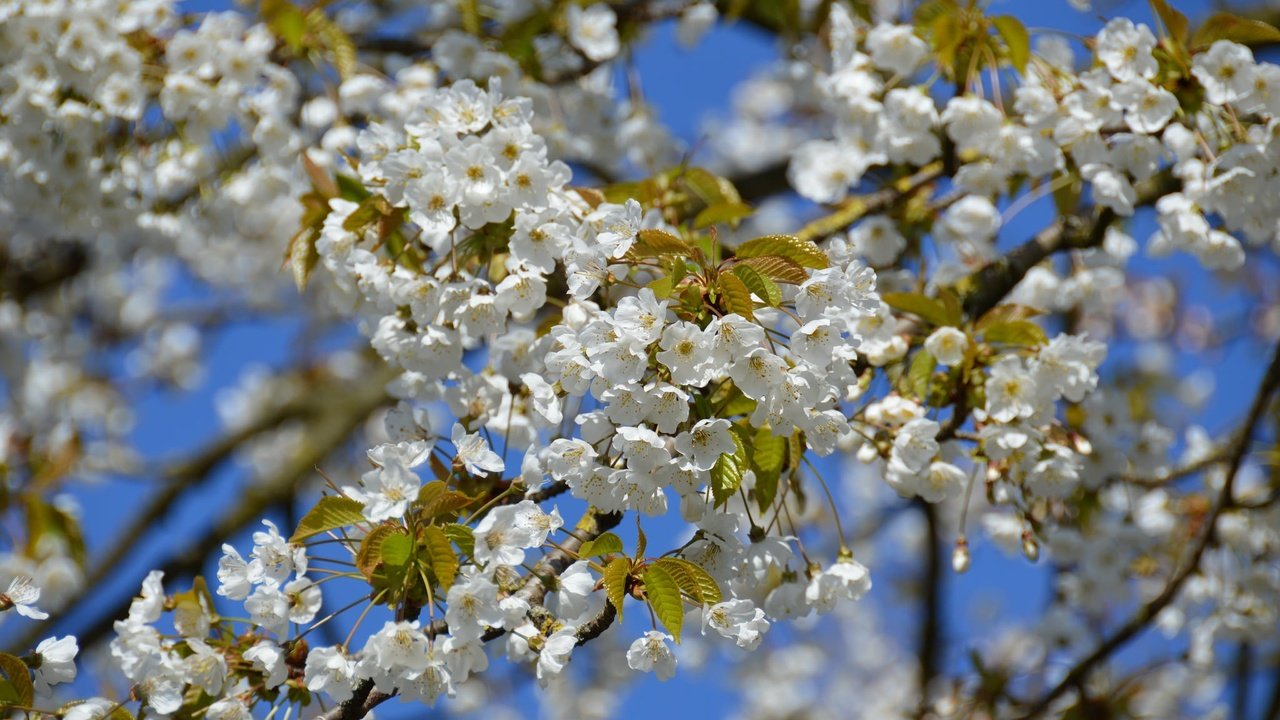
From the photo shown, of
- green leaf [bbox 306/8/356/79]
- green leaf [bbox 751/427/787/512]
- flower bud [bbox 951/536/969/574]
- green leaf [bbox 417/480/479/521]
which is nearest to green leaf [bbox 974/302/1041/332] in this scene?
flower bud [bbox 951/536/969/574]

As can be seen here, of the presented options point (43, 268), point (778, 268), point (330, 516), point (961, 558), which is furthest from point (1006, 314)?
point (43, 268)

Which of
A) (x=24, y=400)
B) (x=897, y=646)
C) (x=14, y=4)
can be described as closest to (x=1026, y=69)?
(x=14, y=4)

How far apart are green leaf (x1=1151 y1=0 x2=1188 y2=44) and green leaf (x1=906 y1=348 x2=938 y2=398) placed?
2.95 ft

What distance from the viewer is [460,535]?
5.73 feet

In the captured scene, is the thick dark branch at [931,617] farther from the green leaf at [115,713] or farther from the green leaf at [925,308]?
the green leaf at [115,713]

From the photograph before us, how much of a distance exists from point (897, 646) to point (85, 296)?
23.6 feet

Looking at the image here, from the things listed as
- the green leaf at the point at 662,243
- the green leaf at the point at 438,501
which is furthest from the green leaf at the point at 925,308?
the green leaf at the point at 438,501

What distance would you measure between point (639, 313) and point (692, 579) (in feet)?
1.45

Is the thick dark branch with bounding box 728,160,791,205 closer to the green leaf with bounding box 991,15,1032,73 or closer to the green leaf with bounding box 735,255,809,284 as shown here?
the green leaf with bounding box 991,15,1032,73

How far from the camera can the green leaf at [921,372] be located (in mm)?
2230

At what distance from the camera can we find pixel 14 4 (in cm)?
295

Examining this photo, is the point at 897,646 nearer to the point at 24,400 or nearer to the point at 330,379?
the point at 330,379

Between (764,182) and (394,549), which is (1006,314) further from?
(764,182)

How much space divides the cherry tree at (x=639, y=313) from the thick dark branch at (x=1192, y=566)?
1 cm
